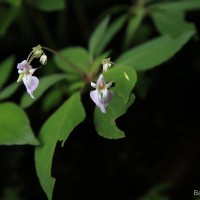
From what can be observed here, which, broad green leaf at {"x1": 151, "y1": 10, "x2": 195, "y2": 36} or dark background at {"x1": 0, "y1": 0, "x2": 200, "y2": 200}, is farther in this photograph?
dark background at {"x1": 0, "y1": 0, "x2": 200, "y2": 200}

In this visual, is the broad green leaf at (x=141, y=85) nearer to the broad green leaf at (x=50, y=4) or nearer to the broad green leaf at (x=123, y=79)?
the broad green leaf at (x=50, y=4)

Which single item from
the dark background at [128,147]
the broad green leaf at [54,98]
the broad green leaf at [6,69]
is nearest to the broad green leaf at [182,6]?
the dark background at [128,147]

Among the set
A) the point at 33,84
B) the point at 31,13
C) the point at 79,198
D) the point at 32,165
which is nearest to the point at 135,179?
the point at 79,198

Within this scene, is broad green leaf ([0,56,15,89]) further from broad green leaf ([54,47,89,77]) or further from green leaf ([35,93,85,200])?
green leaf ([35,93,85,200])

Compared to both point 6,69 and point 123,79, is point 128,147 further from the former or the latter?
point 123,79

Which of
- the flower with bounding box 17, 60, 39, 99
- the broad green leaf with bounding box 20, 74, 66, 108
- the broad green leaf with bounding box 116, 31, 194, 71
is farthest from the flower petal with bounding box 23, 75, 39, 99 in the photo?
the broad green leaf with bounding box 116, 31, 194, 71
